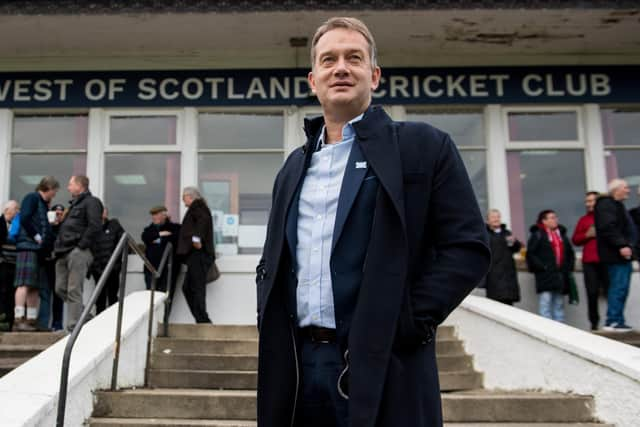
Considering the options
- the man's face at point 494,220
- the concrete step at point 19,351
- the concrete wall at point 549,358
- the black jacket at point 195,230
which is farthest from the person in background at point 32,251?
the man's face at point 494,220

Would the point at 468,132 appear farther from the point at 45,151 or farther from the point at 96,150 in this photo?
the point at 45,151

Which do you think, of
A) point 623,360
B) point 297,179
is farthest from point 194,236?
point 297,179

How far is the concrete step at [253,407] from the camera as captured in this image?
14.9 feet

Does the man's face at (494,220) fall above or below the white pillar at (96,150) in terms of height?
below

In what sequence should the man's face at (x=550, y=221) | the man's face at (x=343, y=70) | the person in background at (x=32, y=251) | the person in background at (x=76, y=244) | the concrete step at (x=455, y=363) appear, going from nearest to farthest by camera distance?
the man's face at (x=343, y=70)
the concrete step at (x=455, y=363)
the person in background at (x=76, y=244)
the person in background at (x=32, y=251)
the man's face at (x=550, y=221)

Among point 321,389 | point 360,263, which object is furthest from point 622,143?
point 321,389

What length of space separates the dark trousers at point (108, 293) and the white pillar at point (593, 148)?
20.9ft

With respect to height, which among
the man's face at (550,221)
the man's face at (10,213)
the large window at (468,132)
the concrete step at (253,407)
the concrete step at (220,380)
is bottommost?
the concrete step at (253,407)

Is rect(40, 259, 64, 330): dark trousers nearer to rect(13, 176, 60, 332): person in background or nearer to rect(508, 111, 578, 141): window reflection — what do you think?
rect(13, 176, 60, 332): person in background

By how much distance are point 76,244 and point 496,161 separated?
5.60 m

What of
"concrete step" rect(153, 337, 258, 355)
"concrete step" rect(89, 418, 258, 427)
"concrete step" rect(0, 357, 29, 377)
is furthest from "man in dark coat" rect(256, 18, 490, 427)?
"concrete step" rect(0, 357, 29, 377)

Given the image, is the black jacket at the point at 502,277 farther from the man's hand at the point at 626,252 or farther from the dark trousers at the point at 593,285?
the man's hand at the point at 626,252

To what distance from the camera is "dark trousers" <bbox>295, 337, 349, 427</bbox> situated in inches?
71.0

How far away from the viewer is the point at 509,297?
7957 millimetres
